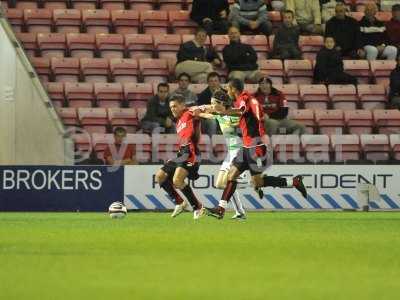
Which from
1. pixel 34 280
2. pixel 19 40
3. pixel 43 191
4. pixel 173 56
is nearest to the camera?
pixel 34 280

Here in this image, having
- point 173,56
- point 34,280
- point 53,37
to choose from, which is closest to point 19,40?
point 53,37

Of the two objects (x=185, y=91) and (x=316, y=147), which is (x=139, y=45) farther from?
(x=316, y=147)

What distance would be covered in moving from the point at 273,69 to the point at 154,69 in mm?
2377

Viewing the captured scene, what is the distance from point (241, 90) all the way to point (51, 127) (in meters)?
5.38

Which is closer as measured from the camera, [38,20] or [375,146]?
[375,146]

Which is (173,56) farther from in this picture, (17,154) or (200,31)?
(17,154)

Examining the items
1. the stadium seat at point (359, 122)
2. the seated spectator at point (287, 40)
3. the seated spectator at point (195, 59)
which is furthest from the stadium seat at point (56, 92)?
the stadium seat at point (359, 122)

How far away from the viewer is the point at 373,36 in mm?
23656

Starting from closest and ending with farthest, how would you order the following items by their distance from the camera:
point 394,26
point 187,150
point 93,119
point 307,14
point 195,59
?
1. point 187,150
2. point 93,119
3. point 195,59
4. point 394,26
5. point 307,14

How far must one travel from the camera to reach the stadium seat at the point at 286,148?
20.8 m

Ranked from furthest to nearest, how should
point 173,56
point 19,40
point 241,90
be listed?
point 173,56 → point 19,40 → point 241,90

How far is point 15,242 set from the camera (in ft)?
37.3

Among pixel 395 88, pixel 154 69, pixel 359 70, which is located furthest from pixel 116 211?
pixel 359 70

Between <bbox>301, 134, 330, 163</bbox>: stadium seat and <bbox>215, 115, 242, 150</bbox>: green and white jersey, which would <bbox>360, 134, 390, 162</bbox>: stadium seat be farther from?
<bbox>215, 115, 242, 150</bbox>: green and white jersey
